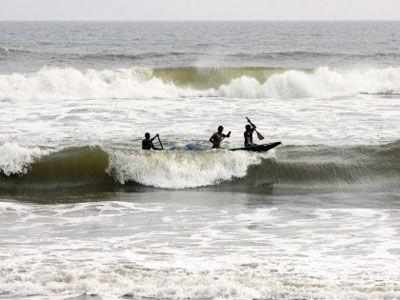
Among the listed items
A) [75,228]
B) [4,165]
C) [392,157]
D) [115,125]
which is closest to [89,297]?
[75,228]

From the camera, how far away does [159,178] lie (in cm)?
1950

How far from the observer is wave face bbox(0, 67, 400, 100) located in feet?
117

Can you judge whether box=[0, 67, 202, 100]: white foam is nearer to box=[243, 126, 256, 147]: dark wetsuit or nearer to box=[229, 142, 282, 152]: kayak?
box=[243, 126, 256, 147]: dark wetsuit

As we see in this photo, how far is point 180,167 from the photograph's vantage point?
64.6ft

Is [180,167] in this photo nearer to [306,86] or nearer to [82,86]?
[82,86]

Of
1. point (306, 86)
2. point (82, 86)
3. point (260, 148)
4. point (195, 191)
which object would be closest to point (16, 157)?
point (195, 191)

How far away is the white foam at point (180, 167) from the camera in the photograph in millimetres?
19469

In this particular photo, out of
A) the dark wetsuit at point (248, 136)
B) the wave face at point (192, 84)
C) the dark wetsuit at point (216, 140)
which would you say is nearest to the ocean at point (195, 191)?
the wave face at point (192, 84)

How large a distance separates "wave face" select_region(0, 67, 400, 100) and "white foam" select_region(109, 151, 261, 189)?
14211 mm

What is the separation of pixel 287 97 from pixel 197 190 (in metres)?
18.1

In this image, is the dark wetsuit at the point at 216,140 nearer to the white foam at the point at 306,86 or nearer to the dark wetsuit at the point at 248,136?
the dark wetsuit at the point at 248,136

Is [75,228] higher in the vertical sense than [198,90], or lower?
lower

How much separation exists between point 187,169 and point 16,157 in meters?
4.39

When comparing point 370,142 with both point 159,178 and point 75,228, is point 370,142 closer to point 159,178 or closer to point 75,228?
point 159,178
